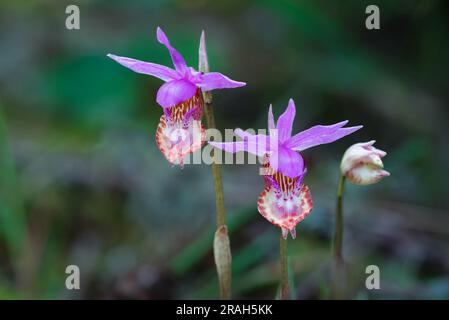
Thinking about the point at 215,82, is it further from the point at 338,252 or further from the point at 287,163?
the point at 338,252

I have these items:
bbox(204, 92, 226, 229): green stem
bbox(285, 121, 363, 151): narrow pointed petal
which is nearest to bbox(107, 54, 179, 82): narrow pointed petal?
bbox(204, 92, 226, 229): green stem

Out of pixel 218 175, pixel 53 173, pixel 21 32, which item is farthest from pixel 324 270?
pixel 21 32

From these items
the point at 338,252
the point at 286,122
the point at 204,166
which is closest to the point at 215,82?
the point at 286,122

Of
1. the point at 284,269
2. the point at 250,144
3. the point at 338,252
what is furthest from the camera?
the point at 338,252

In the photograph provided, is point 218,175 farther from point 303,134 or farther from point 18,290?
point 18,290

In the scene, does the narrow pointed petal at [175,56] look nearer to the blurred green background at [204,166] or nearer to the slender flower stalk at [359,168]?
the slender flower stalk at [359,168]

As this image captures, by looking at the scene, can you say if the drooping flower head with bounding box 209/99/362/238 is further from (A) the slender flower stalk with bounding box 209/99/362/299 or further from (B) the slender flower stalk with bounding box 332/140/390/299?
(B) the slender flower stalk with bounding box 332/140/390/299

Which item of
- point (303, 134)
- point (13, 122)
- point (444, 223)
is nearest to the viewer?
point (303, 134)
